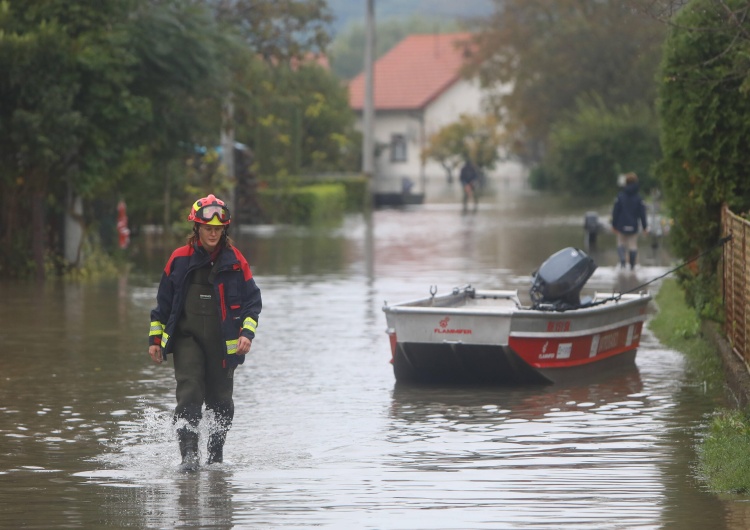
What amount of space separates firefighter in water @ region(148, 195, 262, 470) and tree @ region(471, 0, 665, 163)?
50.0 metres

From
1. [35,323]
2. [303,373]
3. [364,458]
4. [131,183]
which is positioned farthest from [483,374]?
[131,183]

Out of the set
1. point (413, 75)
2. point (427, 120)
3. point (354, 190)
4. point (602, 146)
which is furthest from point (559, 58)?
point (413, 75)

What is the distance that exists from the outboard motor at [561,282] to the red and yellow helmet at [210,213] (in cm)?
461

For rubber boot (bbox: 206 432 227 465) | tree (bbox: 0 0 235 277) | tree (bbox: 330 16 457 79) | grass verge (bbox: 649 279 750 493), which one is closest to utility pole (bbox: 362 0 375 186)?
tree (bbox: 0 0 235 277)

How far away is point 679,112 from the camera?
600 inches

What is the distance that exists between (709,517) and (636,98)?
5686cm

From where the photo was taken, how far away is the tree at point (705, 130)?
1441 cm

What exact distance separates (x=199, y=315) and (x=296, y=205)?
36005 mm

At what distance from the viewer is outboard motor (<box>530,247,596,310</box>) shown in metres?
13.8

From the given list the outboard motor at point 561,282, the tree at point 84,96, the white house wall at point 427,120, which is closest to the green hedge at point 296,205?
the tree at point 84,96

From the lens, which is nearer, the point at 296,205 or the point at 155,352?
the point at 155,352

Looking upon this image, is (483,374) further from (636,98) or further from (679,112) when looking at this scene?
(636,98)

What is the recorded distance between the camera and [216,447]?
9914 millimetres

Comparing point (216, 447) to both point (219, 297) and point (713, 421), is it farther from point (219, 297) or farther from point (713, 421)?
point (713, 421)
